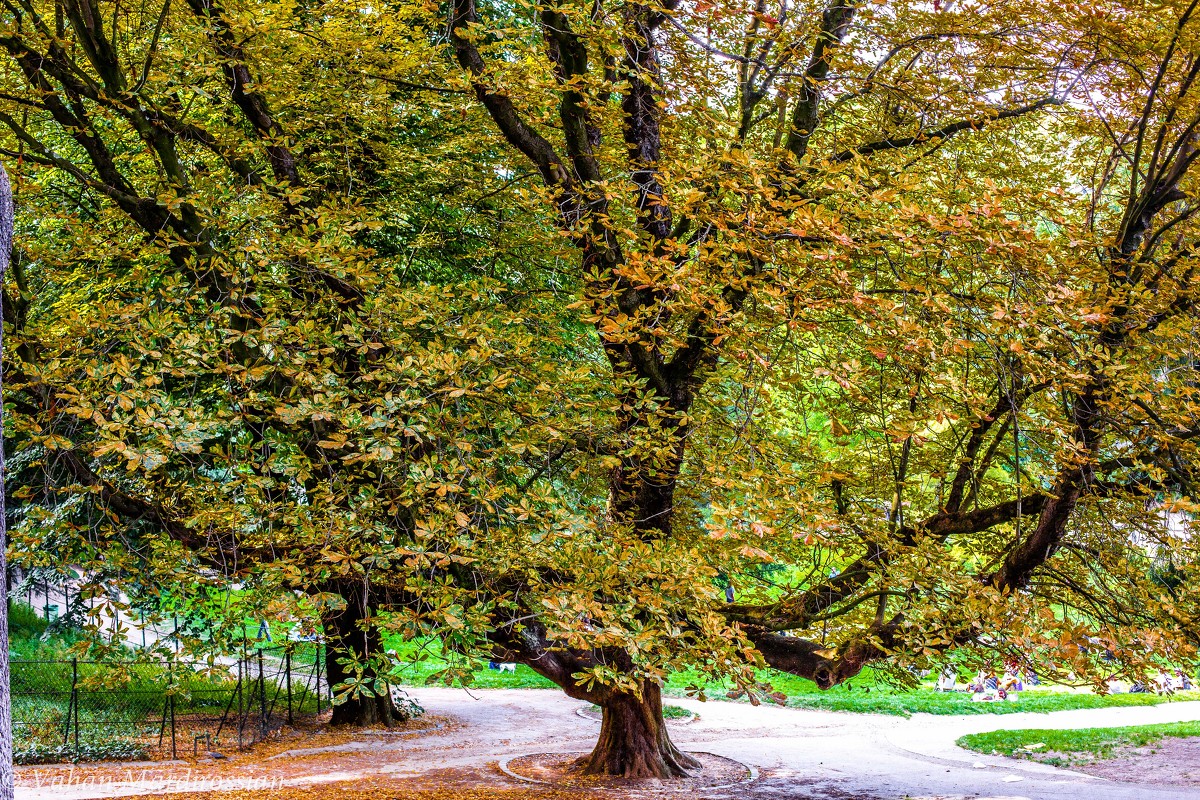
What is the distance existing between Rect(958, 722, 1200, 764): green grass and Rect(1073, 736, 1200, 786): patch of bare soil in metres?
0.26

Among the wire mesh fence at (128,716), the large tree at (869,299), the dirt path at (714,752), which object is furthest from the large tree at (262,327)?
the wire mesh fence at (128,716)

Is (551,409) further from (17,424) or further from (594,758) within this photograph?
(594,758)

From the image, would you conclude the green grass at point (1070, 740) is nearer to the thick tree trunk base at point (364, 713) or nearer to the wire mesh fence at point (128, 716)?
the thick tree trunk base at point (364, 713)

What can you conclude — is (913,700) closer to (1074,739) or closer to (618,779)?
(1074,739)

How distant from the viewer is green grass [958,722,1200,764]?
14653mm

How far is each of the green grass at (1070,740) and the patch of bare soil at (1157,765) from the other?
260 mm

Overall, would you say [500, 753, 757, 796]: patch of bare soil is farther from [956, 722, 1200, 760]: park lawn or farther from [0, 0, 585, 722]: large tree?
[956, 722, 1200, 760]: park lawn

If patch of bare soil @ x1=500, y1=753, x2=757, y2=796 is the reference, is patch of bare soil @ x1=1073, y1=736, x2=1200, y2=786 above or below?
below

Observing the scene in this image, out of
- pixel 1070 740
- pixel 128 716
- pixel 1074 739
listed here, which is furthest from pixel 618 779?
pixel 1074 739

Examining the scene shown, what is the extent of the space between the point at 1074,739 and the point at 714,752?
240 inches

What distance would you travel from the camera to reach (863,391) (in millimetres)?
7137

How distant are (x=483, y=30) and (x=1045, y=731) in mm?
15834

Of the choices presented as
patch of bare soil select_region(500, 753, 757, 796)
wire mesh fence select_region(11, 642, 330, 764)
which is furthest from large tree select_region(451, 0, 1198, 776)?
wire mesh fence select_region(11, 642, 330, 764)

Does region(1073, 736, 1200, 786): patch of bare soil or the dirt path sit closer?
the dirt path
